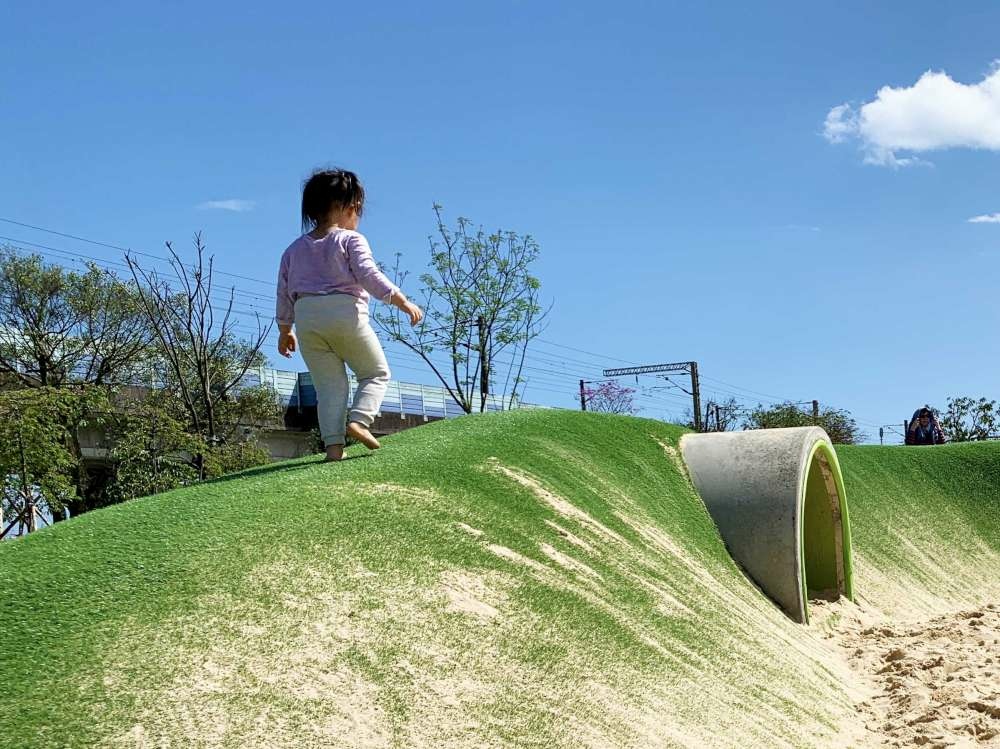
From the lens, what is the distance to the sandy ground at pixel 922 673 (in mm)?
6434

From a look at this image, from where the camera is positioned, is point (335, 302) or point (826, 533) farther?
point (826, 533)

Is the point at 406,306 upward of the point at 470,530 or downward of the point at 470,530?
upward

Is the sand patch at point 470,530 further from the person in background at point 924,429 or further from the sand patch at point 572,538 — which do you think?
the person in background at point 924,429

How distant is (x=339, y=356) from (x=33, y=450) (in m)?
10.1

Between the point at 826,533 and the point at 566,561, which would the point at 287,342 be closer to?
the point at 566,561

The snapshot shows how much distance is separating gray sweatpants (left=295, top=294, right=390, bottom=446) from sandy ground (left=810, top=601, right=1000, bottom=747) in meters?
4.17

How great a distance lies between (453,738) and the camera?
Answer: 431cm

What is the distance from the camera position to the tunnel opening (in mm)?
11531

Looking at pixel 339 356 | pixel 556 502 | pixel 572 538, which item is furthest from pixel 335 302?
pixel 572 538

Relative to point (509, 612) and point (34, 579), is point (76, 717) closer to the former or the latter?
point (34, 579)

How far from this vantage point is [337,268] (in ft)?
24.3

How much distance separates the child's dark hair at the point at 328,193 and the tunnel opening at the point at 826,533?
6192mm

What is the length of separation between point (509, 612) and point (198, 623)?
1.69m

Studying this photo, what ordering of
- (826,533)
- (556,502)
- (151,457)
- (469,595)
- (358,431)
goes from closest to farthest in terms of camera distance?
1. (469,595)
2. (358,431)
3. (556,502)
4. (826,533)
5. (151,457)
